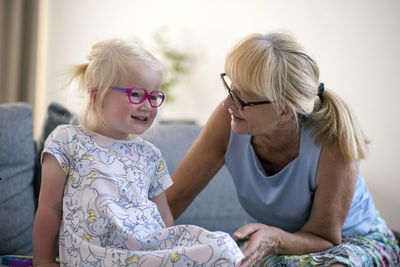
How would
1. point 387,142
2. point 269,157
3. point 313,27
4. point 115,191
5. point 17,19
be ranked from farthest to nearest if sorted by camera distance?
point 17,19, point 313,27, point 387,142, point 269,157, point 115,191

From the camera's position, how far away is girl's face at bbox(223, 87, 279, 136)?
4.71 ft

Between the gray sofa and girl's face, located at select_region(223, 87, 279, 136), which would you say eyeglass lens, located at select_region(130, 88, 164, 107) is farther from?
the gray sofa

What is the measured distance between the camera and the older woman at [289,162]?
1.40 meters

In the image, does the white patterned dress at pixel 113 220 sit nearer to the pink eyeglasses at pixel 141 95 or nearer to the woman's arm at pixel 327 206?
the pink eyeglasses at pixel 141 95

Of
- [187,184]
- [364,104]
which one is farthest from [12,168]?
[364,104]

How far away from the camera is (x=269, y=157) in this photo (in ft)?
5.51

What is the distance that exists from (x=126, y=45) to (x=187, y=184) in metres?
0.67

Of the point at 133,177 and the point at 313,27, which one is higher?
the point at 313,27

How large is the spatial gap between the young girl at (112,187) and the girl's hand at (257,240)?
0.20 metres

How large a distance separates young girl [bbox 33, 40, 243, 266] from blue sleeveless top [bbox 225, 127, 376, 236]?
0.51m

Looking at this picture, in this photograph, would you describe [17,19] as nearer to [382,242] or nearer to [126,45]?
[126,45]

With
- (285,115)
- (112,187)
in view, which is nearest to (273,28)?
(285,115)

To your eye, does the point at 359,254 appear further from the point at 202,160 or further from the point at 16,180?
the point at 16,180

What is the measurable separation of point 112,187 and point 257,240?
46cm
